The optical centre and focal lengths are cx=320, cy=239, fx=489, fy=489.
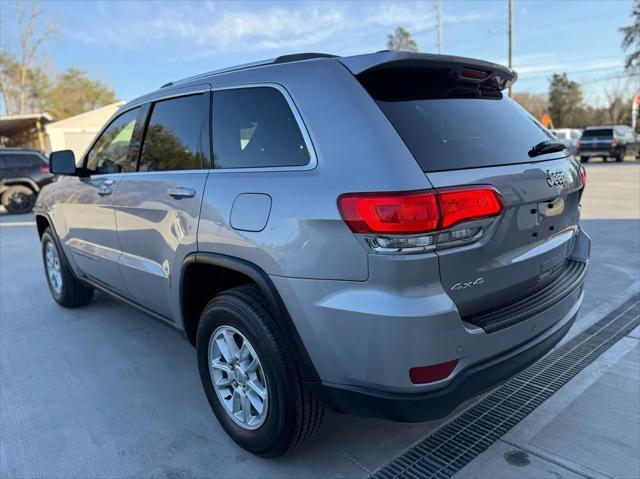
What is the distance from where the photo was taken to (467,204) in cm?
187

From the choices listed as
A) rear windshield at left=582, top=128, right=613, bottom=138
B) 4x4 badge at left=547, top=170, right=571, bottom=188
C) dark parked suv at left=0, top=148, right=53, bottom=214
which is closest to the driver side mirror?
4x4 badge at left=547, top=170, right=571, bottom=188

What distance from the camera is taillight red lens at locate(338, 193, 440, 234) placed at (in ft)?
5.84

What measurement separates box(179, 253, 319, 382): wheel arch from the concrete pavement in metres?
0.57

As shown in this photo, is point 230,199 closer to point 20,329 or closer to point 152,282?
point 152,282

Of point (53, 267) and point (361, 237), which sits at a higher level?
point (361, 237)

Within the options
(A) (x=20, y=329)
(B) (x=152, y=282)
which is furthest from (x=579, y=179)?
(A) (x=20, y=329)

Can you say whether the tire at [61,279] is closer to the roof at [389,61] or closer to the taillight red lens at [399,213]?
the roof at [389,61]

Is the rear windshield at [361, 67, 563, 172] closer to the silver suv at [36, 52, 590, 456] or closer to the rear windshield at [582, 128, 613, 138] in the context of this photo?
the silver suv at [36, 52, 590, 456]

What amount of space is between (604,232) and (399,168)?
6232mm

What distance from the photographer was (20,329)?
4.34 metres

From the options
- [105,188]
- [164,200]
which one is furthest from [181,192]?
[105,188]

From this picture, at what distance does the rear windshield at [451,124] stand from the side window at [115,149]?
202cm

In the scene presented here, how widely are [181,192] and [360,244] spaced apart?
126 centimetres

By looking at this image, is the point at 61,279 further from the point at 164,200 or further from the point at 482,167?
the point at 482,167
